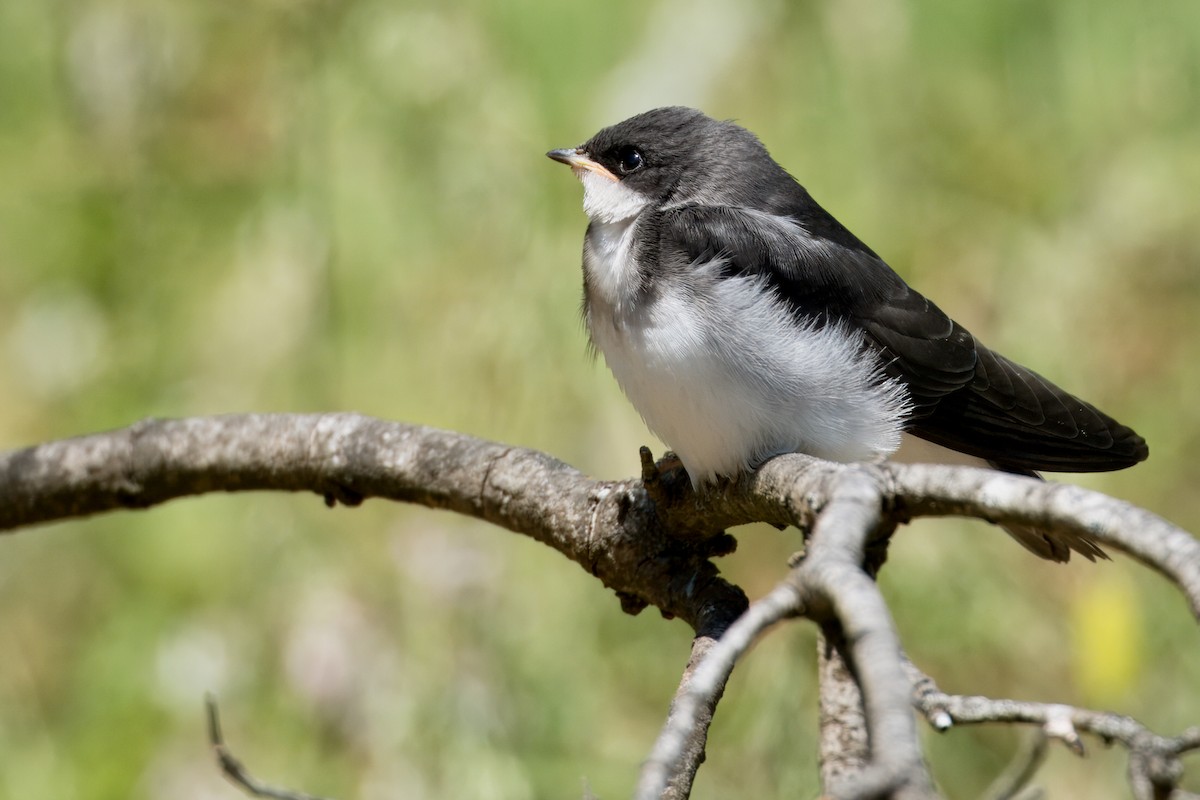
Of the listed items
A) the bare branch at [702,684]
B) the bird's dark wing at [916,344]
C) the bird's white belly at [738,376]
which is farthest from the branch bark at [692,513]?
the bird's dark wing at [916,344]

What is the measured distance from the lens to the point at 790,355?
8.56 feet

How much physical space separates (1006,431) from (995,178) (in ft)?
6.17

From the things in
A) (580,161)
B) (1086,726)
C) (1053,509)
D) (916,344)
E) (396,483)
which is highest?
(580,161)

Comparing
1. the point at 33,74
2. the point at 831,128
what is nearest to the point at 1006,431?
the point at 831,128

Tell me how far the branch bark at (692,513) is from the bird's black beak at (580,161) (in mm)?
817

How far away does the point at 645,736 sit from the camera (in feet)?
12.2

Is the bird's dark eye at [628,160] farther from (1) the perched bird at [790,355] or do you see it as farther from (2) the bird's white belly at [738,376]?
(2) the bird's white belly at [738,376]

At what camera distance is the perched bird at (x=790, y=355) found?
8.36 ft

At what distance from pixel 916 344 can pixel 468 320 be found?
171 centimetres

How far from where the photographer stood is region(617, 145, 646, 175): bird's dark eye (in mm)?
3131

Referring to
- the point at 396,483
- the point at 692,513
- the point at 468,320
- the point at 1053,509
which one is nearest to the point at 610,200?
the point at 396,483

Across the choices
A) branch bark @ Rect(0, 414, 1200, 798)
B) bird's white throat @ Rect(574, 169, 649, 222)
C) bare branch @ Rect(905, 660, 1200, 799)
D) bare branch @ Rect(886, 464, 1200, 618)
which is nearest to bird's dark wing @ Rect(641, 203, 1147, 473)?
bird's white throat @ Rect(574, 169, 649, 222)

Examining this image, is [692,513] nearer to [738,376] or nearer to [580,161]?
[738,376]

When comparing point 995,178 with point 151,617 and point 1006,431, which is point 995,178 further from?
point 151,617
